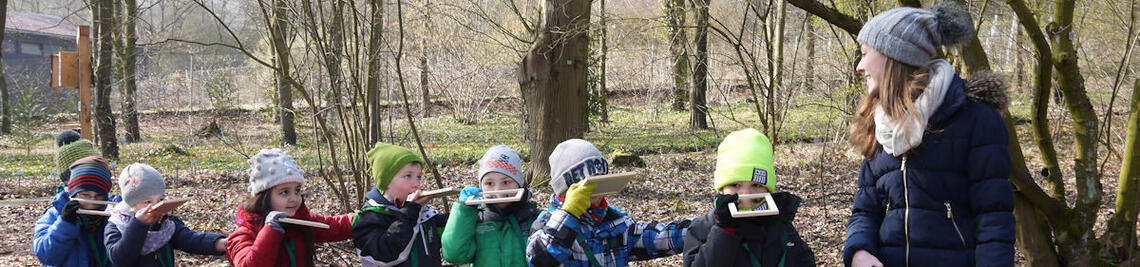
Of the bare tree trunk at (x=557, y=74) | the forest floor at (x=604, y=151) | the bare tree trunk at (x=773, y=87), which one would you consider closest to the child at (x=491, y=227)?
the forest floor at (x=604, y=151)

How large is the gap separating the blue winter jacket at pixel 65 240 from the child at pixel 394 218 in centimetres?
112

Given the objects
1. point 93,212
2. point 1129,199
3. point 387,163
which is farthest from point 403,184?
point 1129,199

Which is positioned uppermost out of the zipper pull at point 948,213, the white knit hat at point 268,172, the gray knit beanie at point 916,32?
the gray knit beanie at point 916,32

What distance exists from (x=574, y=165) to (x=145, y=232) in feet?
5.33

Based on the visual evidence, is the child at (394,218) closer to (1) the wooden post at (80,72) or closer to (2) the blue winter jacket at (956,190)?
(2) the blue winter jacket at (956,190)

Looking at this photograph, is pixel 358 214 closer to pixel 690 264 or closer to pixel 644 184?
pixel 690 264

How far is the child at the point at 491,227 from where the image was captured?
274cm

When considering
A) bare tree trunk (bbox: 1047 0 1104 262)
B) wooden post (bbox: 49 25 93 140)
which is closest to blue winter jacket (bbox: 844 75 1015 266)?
bare tree trunk (bbox: 1047 0 1104 262)

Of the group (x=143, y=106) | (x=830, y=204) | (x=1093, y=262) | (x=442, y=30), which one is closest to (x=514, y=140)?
(x=442, y=30)

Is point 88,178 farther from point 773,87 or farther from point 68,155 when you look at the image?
point 773,87

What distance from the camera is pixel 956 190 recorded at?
2123 mm

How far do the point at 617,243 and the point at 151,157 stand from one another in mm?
13350

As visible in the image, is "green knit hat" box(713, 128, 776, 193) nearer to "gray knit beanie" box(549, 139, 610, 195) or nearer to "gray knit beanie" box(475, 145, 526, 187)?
"gray knit beanie" box(549, 139, 610, 195)

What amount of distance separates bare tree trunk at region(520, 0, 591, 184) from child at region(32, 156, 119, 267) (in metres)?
4.16
